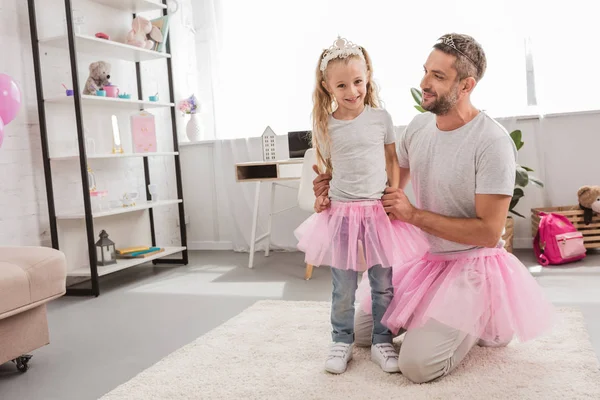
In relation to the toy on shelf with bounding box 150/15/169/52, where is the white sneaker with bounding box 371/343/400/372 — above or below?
below

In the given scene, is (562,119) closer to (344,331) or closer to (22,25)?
(344,331)

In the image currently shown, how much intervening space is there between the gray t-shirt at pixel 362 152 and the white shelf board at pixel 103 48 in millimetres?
2032

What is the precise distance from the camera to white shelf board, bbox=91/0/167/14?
390 cm

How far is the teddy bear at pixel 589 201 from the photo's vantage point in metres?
3.50

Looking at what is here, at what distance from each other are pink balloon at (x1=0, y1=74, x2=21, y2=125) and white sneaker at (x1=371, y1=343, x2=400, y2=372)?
1.97 metres

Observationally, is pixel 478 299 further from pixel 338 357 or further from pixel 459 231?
pixel 338 357

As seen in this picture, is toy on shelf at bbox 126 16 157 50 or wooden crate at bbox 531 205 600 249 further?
toy on shelf at bbox 126 16 157 50

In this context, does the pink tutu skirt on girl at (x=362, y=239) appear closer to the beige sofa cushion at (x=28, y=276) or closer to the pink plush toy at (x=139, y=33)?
the beige sofa cushion at (x=28, y=276)

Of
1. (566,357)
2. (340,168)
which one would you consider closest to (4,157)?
(340,168)

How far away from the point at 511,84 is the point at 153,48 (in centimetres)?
246

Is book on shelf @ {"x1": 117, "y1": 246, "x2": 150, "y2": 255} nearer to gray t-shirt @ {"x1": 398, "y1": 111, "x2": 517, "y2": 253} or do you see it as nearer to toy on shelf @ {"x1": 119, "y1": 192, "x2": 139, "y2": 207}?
toy on shelf @ {"x1": 119, "y1": 192, "x2": 139, "y2": 207}

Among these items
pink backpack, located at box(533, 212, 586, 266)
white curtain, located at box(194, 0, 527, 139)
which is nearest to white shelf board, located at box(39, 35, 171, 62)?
white curtain, located at box(194, 0, 527, 139)

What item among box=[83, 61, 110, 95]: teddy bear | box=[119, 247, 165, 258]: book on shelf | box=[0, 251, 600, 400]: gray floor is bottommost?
box=[0, 251, 600, 400]: gray floor

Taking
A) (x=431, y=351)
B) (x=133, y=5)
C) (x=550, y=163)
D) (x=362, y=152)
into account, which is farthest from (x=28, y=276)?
(x=550, y=163)
